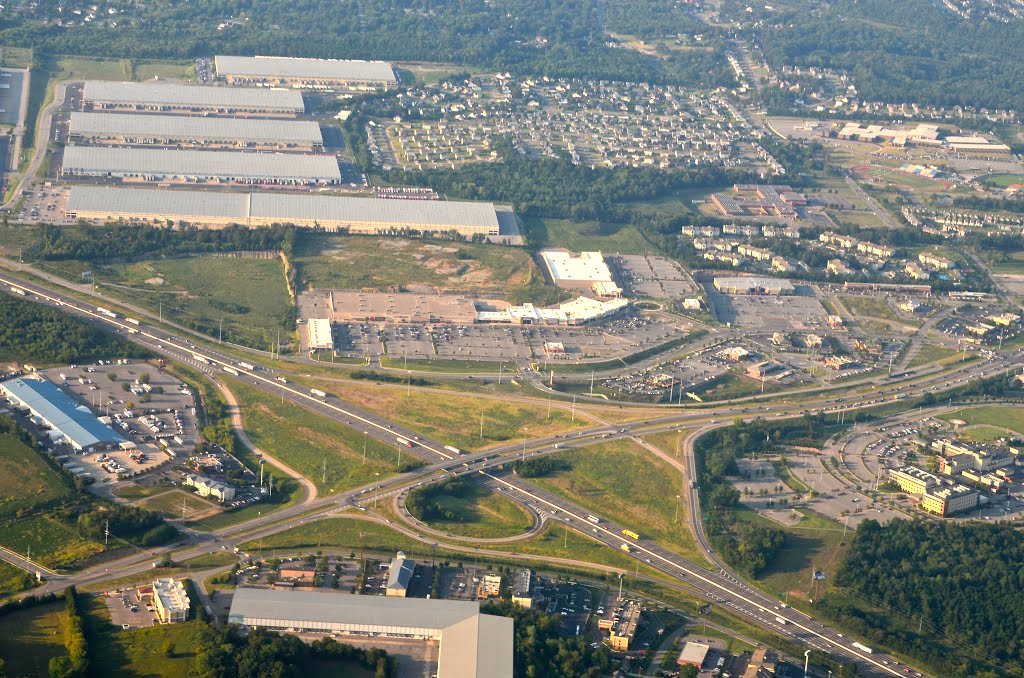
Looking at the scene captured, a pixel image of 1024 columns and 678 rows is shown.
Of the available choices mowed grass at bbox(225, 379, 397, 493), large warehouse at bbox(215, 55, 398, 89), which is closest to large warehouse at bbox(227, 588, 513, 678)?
mowed grass at bbox(225, 379, 397, 493)

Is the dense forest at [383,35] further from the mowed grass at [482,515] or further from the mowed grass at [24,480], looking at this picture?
the mowed grass at [482,515]

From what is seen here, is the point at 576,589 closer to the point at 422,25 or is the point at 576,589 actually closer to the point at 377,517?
the point at 377,517

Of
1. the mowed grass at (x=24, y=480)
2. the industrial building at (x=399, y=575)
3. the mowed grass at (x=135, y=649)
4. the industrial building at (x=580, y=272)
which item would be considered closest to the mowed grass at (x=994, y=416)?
the industrial building at (x=580, y=272)

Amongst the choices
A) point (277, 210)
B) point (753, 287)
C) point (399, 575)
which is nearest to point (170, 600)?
point (399, 575)

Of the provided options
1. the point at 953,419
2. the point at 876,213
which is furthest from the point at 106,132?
the point at 953,419

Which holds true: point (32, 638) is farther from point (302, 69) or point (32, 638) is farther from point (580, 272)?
point (302, 69)
